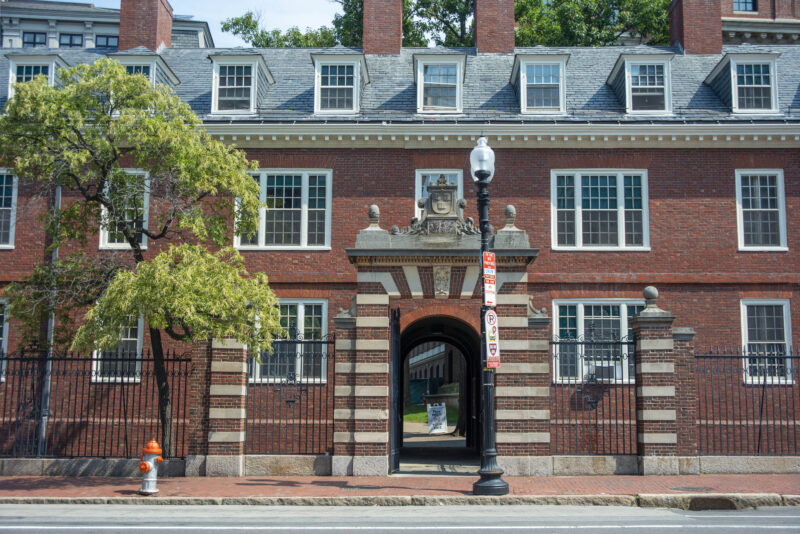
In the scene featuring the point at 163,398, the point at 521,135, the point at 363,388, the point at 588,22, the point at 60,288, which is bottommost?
the point at 163,398

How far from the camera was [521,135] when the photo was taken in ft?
75.2

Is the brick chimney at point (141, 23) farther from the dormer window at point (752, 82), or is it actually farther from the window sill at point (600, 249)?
the dormer window at point (752, 82)

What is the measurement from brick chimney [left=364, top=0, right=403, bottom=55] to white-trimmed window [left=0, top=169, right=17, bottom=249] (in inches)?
459

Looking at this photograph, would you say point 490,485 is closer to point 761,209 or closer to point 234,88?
point 761,209

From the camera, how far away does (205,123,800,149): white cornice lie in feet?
74.4

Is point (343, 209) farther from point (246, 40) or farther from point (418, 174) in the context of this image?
point (246, 40)

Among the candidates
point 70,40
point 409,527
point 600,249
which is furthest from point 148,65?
point 70,40

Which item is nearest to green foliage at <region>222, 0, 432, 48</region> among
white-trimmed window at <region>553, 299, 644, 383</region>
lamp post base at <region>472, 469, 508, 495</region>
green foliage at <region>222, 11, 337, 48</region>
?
green foliage at <region>222, 11, 337, 48</region>

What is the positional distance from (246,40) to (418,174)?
20.0m

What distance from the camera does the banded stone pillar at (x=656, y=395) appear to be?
16312 mm

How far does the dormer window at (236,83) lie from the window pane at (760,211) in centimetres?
1452

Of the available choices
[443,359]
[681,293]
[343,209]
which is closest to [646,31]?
[681,293]

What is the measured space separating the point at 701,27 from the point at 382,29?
34.3 feet

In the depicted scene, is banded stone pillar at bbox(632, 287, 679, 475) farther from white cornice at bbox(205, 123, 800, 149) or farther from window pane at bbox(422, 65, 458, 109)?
window pane at bbox(422, 65, 458, 109)
